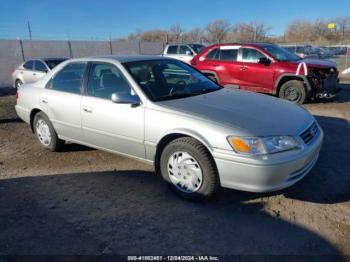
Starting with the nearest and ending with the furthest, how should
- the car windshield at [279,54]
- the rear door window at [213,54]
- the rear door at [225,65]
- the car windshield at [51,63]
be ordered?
1. the car windshield at [279,54]
2. the rear door at [225,65]
3. the rear door window at [213,54]
4. the car windshield at [51,63]

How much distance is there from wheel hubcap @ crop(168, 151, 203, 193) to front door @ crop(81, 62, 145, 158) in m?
0.49

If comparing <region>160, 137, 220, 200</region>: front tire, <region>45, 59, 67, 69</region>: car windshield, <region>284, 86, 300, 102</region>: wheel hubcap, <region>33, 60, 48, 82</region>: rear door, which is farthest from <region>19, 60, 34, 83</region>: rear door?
<region>160, 137, 220, 200</region>: front tire

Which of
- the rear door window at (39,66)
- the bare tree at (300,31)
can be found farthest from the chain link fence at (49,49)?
the bare tree at (300,31)

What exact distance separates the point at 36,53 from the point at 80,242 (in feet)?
63.2

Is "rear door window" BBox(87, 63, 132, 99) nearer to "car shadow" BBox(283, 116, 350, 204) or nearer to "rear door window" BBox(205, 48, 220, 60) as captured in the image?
"car shadow" BBox(283, 116, 350, 204)

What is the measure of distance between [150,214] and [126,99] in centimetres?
137

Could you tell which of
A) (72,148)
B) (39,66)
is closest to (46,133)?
(72,148)

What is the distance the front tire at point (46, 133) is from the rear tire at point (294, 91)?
6221 millimetres

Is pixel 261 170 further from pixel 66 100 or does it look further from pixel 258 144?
pixel 66 100

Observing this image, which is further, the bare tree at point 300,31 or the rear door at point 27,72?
the bare tree at point 300,31

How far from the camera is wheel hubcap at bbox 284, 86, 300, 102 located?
8.88 m

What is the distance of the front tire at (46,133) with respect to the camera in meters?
5.27

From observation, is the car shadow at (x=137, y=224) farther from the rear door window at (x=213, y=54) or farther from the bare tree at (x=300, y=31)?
the bare tree at (x=300, y=31)

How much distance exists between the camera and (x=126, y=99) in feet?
12.8
